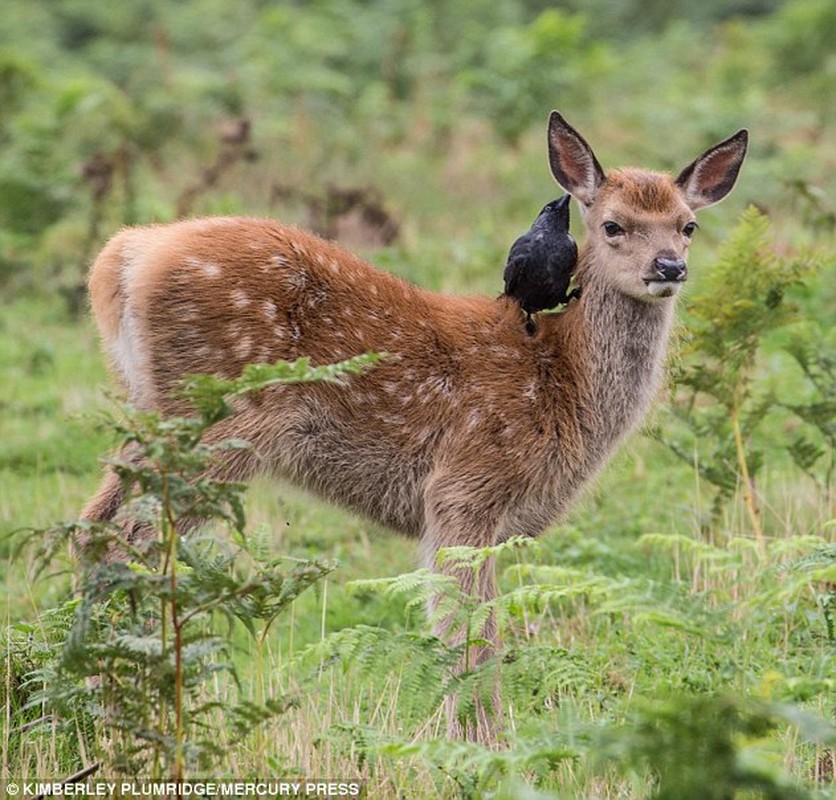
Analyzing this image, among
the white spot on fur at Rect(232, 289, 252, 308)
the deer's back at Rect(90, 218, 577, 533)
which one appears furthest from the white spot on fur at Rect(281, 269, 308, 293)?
the white spot on fur at Rect(232, 289, 252, 308)

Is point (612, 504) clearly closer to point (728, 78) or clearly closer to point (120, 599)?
point (120, 599)

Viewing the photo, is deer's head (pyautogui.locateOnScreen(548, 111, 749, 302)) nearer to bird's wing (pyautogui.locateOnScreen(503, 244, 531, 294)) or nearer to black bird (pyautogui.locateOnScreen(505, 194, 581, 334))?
black bird (pyautogui.locateOnScreen(505, 194, 581, 334))

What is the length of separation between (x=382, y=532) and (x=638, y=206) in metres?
1.86

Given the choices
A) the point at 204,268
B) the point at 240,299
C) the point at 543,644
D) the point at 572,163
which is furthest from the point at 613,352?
the point at 204,268

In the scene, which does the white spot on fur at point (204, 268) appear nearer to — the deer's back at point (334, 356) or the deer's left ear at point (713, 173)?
the deer's back at point (334, 356)

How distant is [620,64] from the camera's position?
18.8 metres

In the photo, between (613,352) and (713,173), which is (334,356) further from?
(713,173)

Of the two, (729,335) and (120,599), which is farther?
(729,335)

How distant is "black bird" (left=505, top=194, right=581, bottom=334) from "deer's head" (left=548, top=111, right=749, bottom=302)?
5.4 inches

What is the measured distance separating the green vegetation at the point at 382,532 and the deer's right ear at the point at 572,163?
0.84m

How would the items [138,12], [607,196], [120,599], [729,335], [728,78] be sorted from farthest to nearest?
1. [138,12]
2. [728,78]
3. [729,335]
4. [607,196]
5. [120,599]

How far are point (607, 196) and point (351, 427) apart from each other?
1627mm

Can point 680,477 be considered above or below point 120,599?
below

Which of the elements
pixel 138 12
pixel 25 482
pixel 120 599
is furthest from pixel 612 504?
pixel 138 12
